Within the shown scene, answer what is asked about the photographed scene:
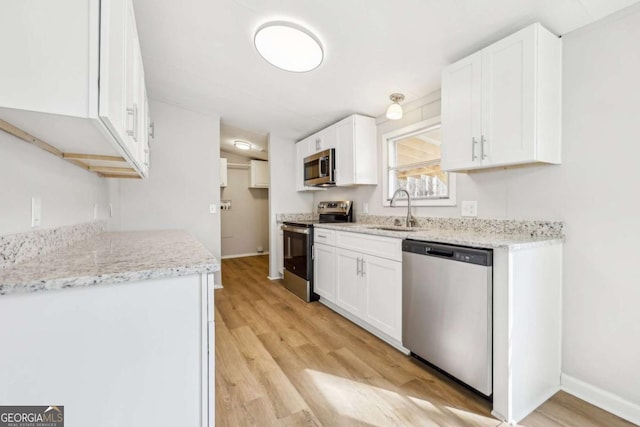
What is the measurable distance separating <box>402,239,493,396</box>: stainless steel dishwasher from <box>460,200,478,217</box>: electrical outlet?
64 cm

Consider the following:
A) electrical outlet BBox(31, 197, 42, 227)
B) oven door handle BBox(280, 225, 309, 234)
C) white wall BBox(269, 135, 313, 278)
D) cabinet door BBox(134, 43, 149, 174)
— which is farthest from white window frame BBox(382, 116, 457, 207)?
electrical outlet BBox(31, 197, 42, 227)

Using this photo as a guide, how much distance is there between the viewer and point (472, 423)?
4.48 ft

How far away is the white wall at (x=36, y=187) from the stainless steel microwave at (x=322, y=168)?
227 centimetres

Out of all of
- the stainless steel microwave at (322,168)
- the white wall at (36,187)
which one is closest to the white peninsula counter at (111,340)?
the white wall at (36,187)

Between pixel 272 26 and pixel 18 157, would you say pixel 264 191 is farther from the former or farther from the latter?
pixel 18 157

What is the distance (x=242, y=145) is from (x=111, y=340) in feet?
15.3

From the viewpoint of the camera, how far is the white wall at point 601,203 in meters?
1.40

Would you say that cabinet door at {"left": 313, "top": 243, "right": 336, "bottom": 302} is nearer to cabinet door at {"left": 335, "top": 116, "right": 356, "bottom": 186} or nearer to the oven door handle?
the oven door handle

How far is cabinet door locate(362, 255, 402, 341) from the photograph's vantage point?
79.0 inches

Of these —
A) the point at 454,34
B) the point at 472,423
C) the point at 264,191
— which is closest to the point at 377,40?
the point at 454,34

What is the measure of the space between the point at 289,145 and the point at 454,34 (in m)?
2.86

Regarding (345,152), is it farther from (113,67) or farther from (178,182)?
(113,67)

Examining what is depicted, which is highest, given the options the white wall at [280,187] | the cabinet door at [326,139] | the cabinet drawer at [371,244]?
the cabinet door at [326,139]

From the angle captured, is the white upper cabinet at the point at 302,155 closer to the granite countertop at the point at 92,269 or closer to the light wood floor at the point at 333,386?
the light wood floor at the point at 333,386
